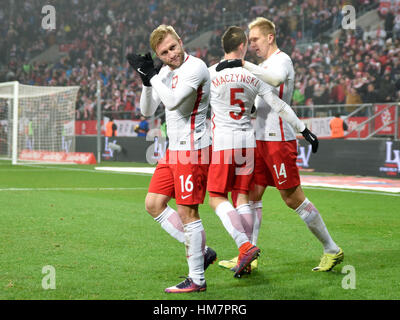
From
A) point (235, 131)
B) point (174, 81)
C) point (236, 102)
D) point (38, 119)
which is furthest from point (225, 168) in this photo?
point (38, 119)

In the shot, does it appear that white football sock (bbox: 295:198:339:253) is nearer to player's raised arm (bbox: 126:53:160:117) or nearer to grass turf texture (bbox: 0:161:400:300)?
grass turf texture (bbox: 0:161:400:300)

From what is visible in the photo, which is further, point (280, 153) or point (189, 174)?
point (280, 153)

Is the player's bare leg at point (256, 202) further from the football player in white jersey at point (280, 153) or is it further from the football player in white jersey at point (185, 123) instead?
the football player in white jersey at point (185, 123)

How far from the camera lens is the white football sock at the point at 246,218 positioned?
568 centimetres

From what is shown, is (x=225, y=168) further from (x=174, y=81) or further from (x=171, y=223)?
(x=174, y=81)

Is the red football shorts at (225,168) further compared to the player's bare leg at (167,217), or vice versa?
the red football shorts at (225,168)

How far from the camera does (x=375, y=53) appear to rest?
814 inches

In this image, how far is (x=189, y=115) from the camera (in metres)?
4.86

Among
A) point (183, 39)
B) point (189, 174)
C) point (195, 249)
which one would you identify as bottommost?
point (195, 249)

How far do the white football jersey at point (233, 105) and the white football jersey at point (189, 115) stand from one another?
0.62 meters

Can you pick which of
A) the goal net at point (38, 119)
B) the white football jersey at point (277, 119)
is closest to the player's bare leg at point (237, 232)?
the white football jersey at point (277, 119)

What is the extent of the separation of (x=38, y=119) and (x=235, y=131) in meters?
19.4

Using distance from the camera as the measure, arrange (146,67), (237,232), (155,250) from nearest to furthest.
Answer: (146,67), (237,232), (155,250)
